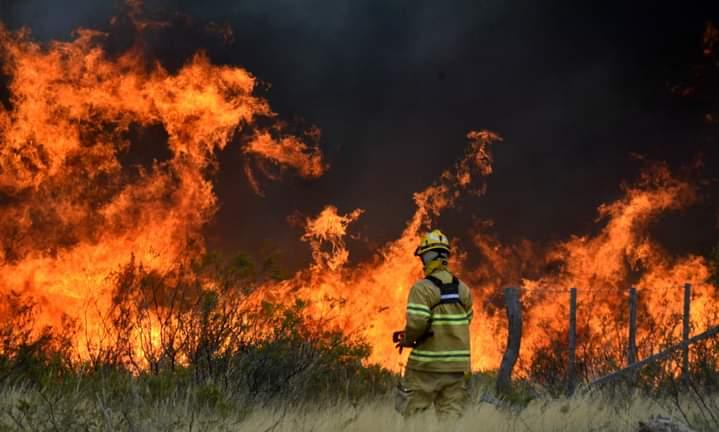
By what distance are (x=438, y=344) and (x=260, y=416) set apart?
160cm

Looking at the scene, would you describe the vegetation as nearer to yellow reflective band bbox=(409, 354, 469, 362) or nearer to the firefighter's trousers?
the firefighter's trousers

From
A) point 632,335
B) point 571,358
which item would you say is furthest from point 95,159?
point 632,335

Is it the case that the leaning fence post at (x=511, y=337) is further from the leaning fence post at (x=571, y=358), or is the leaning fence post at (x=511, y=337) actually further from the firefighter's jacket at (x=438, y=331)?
the firefighter's jacket at (x=438, y=331)

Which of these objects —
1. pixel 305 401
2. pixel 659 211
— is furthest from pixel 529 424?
pixel 659 211

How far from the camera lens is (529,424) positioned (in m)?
7.80

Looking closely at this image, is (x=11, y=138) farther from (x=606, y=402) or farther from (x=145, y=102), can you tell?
(x=606, y=402)

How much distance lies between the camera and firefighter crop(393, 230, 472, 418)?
7.65 metres

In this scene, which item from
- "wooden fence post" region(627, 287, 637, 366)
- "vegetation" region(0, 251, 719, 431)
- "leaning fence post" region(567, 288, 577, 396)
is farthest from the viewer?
"wooden fence post" region(627, 287, 637, 366)

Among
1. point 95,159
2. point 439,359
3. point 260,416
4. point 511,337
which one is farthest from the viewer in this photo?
point 95,159

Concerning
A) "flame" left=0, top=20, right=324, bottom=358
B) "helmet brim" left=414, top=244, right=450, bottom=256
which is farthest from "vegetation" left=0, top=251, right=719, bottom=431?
"flame" left=0, top=20, right=324, bottom=358

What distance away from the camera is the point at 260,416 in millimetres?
7473

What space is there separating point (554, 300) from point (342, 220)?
470 cm

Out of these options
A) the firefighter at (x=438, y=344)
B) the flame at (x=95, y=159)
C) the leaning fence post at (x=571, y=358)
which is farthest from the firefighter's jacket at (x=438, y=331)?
the flame at (x=95, y=159)

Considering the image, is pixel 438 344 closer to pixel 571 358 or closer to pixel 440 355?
pixel 440 355
